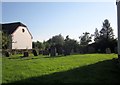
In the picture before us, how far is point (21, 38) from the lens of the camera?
7325cm

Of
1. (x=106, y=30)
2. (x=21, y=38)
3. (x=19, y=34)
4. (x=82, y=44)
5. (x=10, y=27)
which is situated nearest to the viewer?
(x=19, y=34)

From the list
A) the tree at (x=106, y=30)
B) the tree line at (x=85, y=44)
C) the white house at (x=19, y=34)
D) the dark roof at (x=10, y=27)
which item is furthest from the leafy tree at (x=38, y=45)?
the tree at (x=106, y=30)

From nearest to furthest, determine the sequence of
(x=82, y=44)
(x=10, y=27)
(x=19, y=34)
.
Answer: (x=19, y=34)
(x=10, y=27)
(x=82, y=44)

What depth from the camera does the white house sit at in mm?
69750

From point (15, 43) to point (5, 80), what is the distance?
2233 inches

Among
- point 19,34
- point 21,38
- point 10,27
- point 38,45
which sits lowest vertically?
point 38,45

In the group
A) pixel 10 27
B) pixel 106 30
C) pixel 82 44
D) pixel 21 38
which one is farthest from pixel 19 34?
pixel 106 30

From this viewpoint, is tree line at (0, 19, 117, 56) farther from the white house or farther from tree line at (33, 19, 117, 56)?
the white house

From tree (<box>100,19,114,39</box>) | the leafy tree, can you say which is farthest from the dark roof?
tree (<box>100,19,114,39</box>)

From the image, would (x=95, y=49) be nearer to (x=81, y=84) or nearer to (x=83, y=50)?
(x=83, y=50)

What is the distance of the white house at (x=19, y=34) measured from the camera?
69.8 metres

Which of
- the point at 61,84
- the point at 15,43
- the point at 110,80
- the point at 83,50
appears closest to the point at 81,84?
the point at 61,84

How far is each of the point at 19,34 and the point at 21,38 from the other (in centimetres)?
131

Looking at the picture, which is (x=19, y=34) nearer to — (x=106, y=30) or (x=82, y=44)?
(x=82, y=44)
